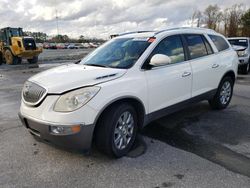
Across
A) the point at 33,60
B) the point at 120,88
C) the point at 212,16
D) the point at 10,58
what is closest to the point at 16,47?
the point at 10,58

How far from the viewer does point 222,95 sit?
568 cm

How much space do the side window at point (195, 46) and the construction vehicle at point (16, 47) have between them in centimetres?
1561

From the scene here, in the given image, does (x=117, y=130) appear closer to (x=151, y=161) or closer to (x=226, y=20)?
(x=151, y=161)

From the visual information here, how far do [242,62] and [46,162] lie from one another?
1063 centimetres

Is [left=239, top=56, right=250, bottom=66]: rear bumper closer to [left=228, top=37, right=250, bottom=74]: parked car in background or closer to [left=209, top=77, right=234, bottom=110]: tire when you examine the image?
[left=228, top=37, right=250, bottom=74]: parked car in background

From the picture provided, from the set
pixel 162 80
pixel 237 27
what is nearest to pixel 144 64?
pixel 162 80

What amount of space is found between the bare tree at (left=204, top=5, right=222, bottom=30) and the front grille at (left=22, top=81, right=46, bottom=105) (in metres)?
51.8

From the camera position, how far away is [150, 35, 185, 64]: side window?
4044 millimetres

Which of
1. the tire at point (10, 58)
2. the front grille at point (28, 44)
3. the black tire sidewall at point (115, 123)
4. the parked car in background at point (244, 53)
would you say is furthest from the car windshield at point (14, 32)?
the black tire sidewall at point (115, 123)

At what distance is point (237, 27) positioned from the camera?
138 ft

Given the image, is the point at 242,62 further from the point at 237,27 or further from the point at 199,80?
the point at 237,27

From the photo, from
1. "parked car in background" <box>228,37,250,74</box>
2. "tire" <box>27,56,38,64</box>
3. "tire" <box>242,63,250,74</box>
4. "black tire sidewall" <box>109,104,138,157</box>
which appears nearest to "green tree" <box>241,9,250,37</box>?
"parked car in background" <box>228,37,250,74</box>

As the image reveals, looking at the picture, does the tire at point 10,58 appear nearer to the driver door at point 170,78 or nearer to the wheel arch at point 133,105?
the driver door at point 170,78

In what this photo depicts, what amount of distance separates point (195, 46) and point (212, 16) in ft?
176
